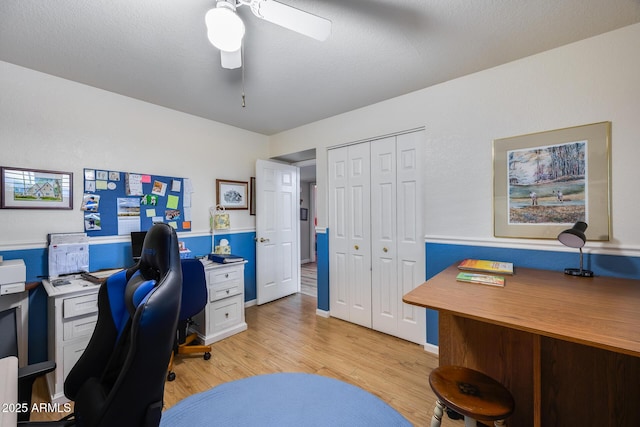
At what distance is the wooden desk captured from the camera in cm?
99

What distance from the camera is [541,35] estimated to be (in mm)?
1699

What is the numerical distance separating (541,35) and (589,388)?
212cm

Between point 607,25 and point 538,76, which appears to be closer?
point 607,25

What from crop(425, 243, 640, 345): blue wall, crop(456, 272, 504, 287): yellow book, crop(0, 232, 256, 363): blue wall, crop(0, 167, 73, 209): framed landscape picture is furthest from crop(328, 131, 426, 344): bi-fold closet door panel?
crop(0, 167, 73, 209): framed landscape picture

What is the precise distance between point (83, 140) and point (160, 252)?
2.24 m

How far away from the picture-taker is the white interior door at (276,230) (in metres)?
3.52

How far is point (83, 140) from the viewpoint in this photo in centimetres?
229

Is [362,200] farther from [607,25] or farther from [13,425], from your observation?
[13,425]

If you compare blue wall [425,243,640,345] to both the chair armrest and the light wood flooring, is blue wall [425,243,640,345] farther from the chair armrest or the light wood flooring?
the chair armrest

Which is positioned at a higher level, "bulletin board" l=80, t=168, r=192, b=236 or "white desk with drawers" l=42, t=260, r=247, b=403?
"bulletin board" l=80, t=168, r=192, b=236

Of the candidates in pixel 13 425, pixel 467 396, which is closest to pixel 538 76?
pixel 467 396

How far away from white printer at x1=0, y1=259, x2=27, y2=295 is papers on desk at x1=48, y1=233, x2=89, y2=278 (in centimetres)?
29

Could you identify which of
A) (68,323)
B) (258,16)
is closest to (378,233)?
(258,16)

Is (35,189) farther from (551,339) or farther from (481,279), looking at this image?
(551,339)
